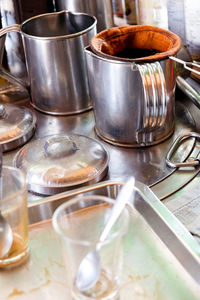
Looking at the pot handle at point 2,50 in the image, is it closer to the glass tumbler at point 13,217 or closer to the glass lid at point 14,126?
the glass lid at point 14,126

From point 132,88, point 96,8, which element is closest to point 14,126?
point 132,88

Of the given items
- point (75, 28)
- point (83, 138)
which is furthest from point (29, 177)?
point (75, 28)

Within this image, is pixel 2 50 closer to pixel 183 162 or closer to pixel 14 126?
pixel 14 126

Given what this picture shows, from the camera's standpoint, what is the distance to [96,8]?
3.52 feet

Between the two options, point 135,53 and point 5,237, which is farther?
point 135,53

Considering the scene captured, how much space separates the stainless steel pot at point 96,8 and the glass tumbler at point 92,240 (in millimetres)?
642

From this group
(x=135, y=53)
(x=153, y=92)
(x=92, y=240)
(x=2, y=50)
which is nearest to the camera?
(x=92, y=240)

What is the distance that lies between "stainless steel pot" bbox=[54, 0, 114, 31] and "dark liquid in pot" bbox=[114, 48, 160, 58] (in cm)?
27

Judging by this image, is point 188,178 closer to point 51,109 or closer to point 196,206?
point 196,206

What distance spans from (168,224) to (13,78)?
539 mm

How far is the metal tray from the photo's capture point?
518 millimetres

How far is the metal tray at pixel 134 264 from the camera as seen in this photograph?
1.70ft

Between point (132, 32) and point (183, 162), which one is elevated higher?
point (132, 32)

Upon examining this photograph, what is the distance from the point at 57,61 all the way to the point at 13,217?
43cm
